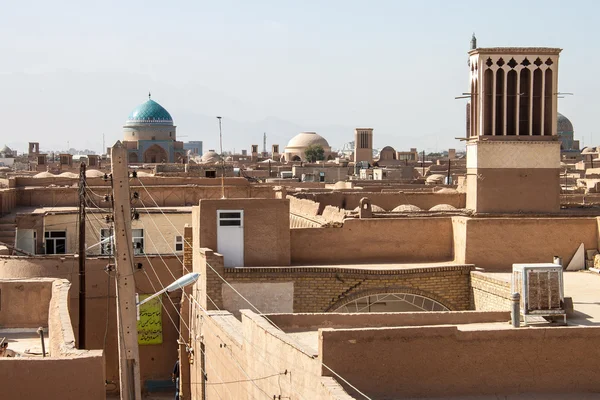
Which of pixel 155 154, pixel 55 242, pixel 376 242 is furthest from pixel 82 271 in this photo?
pixel 155 154

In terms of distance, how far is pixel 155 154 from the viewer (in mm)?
79625

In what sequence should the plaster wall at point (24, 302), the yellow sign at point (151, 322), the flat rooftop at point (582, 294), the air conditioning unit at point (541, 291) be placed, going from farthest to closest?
the yellow sign at point (151, 322)
the plaster wall at point (24, 302)
the flat rooftop at point (582, 294)
the air conditioning unit at point (541, 291)

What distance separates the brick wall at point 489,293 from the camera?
15.0 m

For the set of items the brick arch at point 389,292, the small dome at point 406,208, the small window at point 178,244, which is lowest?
the brick arch at point 389,292

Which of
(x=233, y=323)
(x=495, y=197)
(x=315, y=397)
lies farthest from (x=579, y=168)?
(x=315, y=397)

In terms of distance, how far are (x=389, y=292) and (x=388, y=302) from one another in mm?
216

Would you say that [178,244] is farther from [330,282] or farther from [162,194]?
[330,282]

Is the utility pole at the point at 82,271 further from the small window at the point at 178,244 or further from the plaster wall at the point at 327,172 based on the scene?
the plaster wall at the point at 327,172

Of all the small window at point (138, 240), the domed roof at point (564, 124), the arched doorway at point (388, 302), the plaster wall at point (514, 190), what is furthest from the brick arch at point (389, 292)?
the domed roof at point (564, 124)

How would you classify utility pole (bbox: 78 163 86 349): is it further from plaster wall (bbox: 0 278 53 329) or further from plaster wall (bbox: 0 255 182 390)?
plaster wall (bbox: 0 255 182 390)

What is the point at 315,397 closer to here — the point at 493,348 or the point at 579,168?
the point at 493,348

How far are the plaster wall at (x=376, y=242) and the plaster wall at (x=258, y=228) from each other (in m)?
0.41

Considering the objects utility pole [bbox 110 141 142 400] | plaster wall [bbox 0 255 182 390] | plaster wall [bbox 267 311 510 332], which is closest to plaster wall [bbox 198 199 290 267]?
plaster wall [bbox 0 255 182 390]

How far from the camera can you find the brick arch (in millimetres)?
16266
